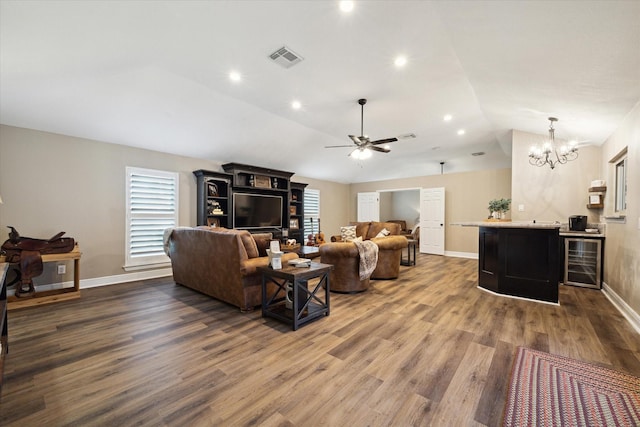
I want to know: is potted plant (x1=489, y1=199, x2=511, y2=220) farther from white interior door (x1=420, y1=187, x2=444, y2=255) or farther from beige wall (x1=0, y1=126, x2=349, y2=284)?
beige wall (x1=0, y1=126, x2=349, y2=284)

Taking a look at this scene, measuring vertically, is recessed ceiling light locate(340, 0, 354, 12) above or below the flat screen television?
above

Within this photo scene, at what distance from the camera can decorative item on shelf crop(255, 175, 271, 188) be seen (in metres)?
6.35

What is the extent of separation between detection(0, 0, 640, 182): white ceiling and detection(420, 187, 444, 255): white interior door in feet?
9.72

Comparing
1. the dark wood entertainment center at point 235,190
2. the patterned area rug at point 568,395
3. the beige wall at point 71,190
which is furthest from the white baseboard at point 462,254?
the beige wall at point 71,190

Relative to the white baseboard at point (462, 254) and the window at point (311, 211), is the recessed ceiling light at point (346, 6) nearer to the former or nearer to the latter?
the window at point (311, 211)

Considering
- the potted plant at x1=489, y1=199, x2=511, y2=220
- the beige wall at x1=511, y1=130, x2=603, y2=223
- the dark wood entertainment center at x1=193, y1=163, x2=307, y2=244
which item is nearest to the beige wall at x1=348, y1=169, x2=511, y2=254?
the beige wall at x1=511, y1=130, x2=603, y2=223

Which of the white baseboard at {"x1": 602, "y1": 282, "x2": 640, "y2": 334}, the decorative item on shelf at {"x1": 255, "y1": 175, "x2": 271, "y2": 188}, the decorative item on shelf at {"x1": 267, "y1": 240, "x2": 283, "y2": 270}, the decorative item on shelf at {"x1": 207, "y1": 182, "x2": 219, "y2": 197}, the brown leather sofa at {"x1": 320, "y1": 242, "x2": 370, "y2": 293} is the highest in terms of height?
the decorative item on shelf at {"x1": 255, "y1": 175, "x2": 271, "y2": 188}

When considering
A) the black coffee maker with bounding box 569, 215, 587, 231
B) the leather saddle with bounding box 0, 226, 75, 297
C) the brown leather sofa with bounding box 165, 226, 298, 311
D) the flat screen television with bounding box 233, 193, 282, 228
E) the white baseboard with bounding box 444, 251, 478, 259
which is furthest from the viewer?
the white baseboard with bounding box 444, 251, 478, 259

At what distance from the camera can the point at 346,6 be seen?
229 cm

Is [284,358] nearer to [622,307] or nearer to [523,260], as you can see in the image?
[523,260]

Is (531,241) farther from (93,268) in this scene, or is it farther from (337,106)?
(93,268)

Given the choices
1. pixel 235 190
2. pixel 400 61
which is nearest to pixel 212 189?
pixel 235 190

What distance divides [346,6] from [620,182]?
4.65 meters

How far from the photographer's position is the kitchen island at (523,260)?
360 cm
